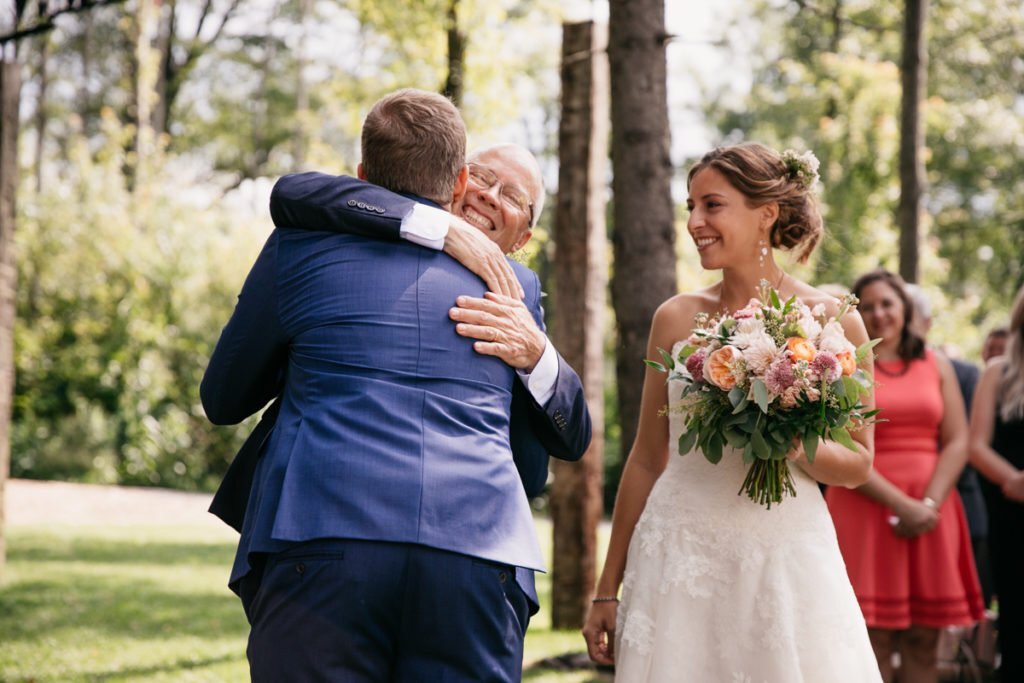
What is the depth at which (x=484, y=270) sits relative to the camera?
2.76 meters

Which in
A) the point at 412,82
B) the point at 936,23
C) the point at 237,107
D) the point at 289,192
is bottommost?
the point at 289,192

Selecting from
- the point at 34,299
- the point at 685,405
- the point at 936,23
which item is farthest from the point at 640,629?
the point at 936,23

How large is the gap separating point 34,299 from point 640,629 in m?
18.4

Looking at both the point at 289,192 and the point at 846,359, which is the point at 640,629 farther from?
the point at 289,192

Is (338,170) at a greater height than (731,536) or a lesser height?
greater

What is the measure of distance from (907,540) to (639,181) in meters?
2.41

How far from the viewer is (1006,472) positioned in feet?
19.9

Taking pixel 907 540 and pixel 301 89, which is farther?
pixel 301 89

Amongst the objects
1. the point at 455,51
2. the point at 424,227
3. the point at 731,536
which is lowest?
the point at 731,536

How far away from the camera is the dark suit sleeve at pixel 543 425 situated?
9.58ft

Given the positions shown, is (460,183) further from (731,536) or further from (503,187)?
(731,536)

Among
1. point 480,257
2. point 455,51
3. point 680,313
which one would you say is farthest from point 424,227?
point 455,51

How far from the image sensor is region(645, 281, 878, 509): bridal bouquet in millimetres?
3297

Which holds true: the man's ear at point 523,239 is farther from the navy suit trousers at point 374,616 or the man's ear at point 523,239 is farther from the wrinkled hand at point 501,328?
the navy suit trousers at point 374,616
